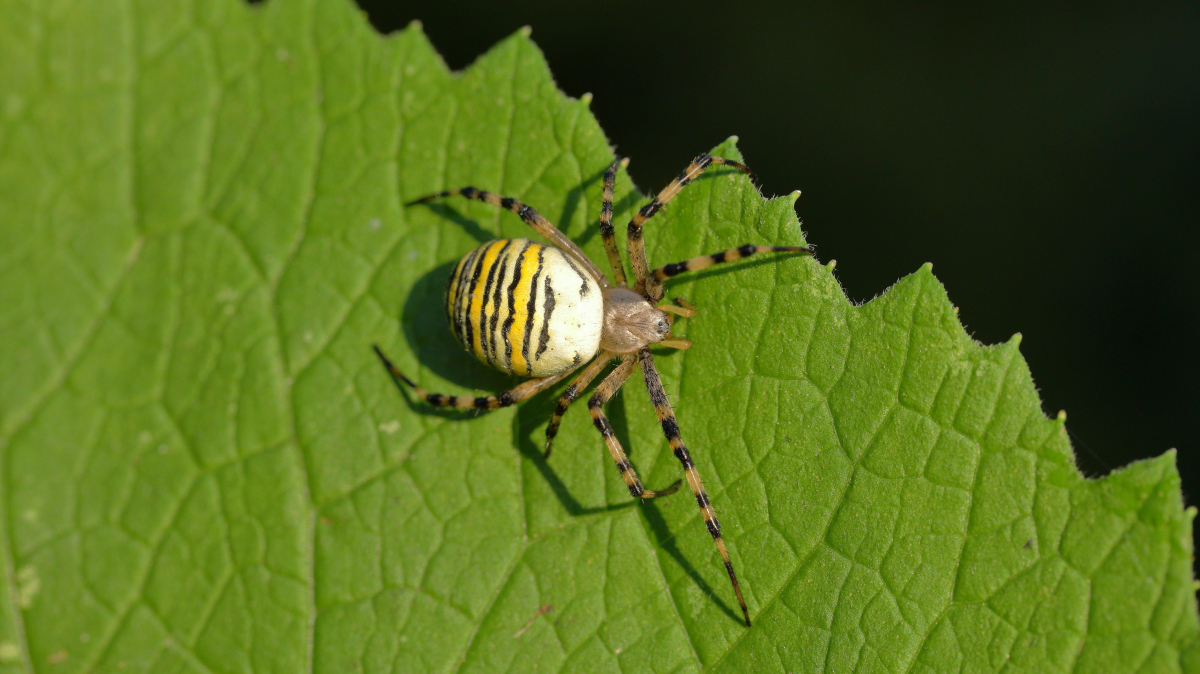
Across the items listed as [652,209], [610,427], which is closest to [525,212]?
[652,209]

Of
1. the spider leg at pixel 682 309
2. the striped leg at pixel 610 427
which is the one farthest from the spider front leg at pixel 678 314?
the striped leg at pixel 610 427

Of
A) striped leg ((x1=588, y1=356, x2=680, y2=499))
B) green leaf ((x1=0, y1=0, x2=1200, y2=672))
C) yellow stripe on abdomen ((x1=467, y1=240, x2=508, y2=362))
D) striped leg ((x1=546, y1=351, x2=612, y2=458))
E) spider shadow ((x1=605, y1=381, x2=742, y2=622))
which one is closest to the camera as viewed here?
green leaf ((x1=0, y1=0, x2=1200, y2=672))

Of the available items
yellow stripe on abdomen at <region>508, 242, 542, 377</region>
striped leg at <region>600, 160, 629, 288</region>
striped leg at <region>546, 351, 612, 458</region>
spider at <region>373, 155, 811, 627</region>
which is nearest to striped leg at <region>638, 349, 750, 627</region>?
spider at <region>373, 155, 811, 627</region>

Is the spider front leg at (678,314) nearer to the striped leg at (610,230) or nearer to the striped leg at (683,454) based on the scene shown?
the striped leg at (683,454)

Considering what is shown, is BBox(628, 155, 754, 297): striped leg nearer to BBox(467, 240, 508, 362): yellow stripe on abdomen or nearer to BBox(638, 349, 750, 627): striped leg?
BBox(638, 349, 750, 627): striped leg

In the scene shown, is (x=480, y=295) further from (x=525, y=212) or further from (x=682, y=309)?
(x=682, y=309)

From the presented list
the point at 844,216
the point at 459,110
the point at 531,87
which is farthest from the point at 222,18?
the point at 844,216
